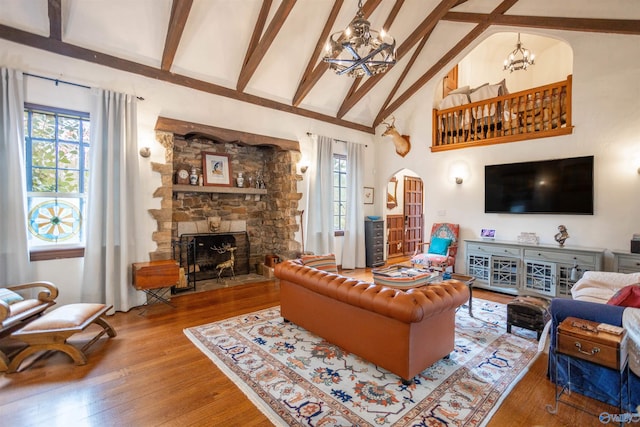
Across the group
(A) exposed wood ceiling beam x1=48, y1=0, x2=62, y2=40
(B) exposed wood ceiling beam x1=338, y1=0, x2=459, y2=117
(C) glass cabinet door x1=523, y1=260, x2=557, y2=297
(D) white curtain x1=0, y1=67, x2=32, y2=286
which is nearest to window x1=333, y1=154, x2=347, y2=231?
(B) exposed wood ceiling beam x1=338, y1=0, x2=459, y2=117

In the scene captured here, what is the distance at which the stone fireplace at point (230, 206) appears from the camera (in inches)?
177

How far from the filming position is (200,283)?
5.38 m

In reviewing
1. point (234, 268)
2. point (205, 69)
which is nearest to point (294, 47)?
point (205, 69)

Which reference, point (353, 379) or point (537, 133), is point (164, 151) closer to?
point (353, 379)

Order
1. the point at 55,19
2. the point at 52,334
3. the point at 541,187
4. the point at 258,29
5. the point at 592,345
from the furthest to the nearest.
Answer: the point at 541,187 → the point at 258,29 → the point at 55,19 → the point at 52,334 → the point at 592,345

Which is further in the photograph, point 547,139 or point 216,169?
point 216,169

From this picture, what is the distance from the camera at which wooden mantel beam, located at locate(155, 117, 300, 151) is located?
14.5ft

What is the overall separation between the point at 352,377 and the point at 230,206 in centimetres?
419

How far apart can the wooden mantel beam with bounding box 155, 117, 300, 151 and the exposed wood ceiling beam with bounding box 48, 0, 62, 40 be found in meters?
1.37

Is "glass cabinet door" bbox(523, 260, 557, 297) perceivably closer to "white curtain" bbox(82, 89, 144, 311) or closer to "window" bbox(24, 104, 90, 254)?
"white curtain" bbox(82, 89, 144, 311)

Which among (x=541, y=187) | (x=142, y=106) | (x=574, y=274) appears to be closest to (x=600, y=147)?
(x=541, y=187)

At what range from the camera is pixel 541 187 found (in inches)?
198

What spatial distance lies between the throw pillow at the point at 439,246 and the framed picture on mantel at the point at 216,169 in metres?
4.08

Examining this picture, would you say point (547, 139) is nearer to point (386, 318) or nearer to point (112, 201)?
point (386, 318)
